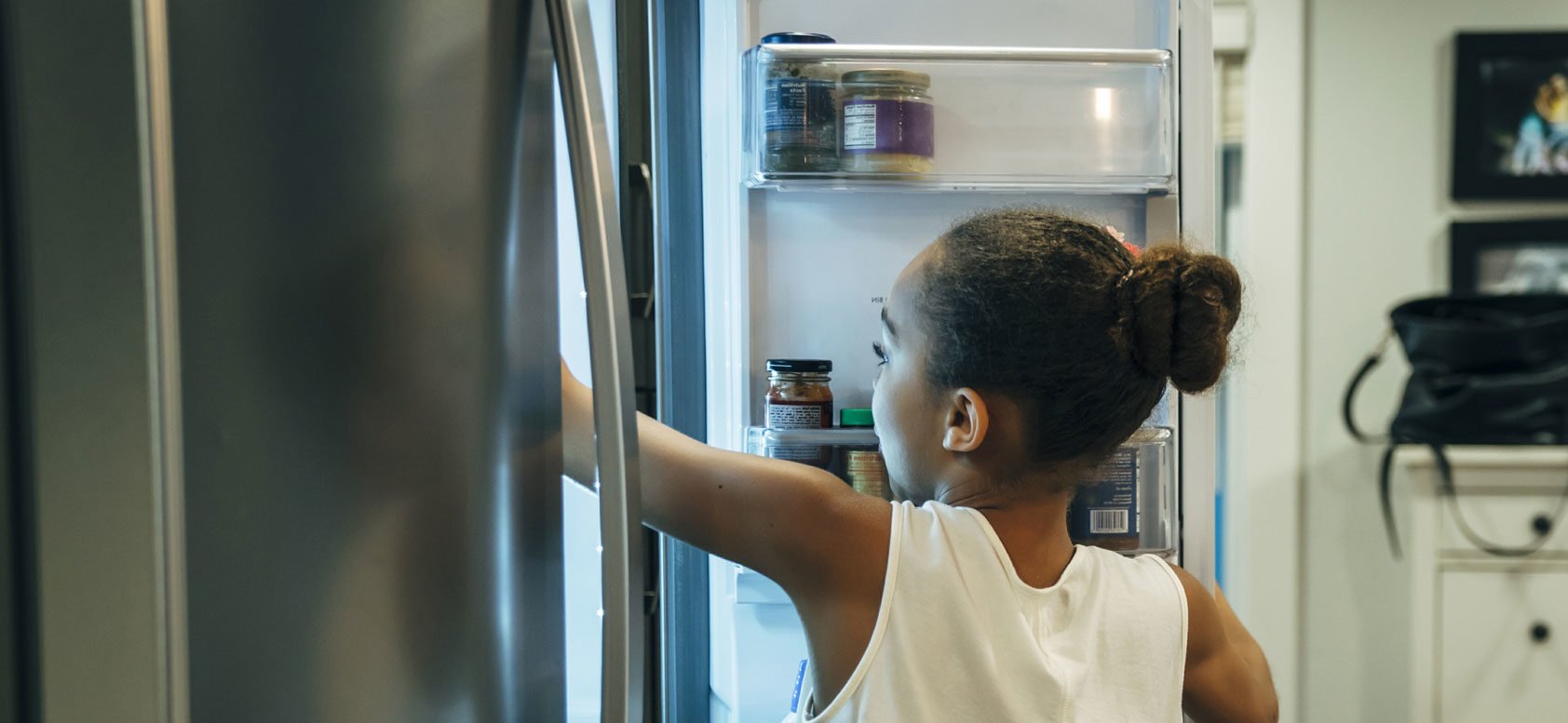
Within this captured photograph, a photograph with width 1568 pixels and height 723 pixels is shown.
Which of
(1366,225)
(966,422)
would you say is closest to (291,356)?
(966,422)

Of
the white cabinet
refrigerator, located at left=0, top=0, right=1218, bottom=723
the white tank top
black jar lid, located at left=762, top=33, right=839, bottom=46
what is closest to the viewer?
refrigerator, located at left=0, top=0, right=1218, bottom=723

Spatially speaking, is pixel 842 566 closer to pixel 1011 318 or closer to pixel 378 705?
pixel 1011 318

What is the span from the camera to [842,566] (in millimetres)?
893

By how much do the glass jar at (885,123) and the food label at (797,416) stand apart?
26cm

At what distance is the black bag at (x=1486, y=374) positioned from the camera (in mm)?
2248

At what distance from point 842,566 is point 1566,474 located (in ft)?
6.50

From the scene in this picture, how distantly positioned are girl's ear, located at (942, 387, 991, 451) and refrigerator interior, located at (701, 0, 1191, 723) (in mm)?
394

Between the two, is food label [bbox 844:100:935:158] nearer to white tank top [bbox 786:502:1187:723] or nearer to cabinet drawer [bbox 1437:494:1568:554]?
white tank top [bbox 786:502:1187:723]

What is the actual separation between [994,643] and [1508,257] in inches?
91.8

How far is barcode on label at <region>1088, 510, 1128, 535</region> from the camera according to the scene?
1.27 m

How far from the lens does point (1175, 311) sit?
91 cm

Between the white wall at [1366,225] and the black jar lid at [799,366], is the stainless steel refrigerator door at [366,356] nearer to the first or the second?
the black jar lid at [799,366]

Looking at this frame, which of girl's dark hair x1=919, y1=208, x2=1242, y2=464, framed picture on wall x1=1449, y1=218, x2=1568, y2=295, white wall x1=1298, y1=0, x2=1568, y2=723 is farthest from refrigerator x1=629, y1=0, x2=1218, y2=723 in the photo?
framed picture on wall x1=1449, y1=218, x2=1568, y2=295

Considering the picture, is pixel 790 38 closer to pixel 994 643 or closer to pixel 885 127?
pixel 885 127
